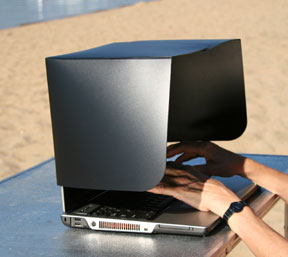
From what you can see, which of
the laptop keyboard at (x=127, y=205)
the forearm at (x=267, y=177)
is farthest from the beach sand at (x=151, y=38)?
the laptop keyboard at (x=127, y=205)

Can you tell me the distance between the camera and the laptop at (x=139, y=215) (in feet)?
3.87

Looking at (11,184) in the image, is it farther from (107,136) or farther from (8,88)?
(8,88)

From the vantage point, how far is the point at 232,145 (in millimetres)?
4039

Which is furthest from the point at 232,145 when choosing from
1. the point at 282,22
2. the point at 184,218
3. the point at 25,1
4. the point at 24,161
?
Answer: the point at 25,1

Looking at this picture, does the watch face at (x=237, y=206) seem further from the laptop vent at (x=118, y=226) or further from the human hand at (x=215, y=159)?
the human hand at (x=215, y=159)

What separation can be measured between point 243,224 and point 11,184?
77 cm

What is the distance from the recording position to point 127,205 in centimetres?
129

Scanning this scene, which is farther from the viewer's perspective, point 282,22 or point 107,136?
point 282,22

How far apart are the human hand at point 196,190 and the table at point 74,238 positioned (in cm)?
6

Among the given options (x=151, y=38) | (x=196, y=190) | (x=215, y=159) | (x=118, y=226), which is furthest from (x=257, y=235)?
(x=151, y=38)

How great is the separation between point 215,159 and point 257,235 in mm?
413

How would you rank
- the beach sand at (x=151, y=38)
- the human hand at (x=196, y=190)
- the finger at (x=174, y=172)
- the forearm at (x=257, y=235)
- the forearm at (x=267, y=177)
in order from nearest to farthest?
the forearm at (x=257, y=235)
the human hand at (x=196, y=190)
the finger at (x=174, y=172)
the forearm at (x=267, y=177)
the beach sand at (x=151, y=38)

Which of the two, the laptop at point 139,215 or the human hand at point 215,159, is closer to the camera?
the laptop at point 139,215

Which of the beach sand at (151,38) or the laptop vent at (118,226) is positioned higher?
the laptop vent at (118,226)
